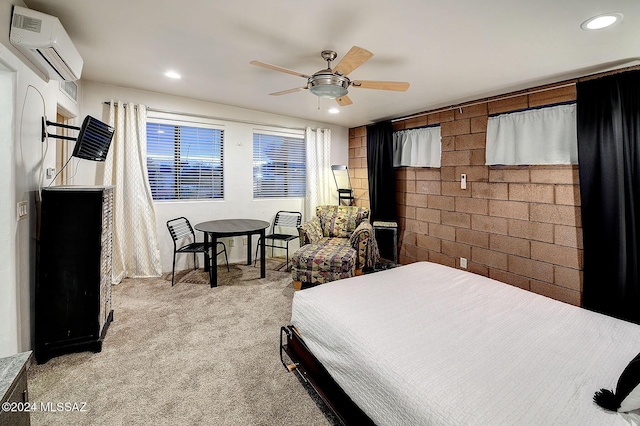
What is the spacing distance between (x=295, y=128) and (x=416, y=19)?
10.3 feet

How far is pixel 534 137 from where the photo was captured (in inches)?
118

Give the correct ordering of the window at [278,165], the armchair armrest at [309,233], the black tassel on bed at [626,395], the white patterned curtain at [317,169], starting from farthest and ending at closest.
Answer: the white patterned curtain at [317,169]
the window at [278,165]
the armchair armrest at [309,233]
the black tassel on bed at [626,395]

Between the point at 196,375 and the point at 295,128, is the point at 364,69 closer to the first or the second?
the point at 295,128

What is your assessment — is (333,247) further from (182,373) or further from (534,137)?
(534,137)

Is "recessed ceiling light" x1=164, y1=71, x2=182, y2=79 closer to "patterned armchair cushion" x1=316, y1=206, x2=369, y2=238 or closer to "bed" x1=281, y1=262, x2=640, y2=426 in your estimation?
"patterned armchair cushion" x1=316, y1=206, x2=369, y2=238

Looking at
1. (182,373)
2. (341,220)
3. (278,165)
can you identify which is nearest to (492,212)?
(341,220)

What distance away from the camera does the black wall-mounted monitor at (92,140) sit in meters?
1.95

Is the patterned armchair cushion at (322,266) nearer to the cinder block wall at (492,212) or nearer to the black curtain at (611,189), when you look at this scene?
the cinder block wall at (492,212)

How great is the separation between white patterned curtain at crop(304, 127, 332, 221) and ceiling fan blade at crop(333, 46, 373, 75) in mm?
2715

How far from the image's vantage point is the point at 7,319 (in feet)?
5.29

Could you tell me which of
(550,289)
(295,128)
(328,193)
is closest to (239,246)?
(328,193)

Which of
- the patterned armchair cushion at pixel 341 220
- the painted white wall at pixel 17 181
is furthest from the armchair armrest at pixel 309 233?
the painted white wall at pixel 17 181

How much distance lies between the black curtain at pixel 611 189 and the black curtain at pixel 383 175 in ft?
7.69

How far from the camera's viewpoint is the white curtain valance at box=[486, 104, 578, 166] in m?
2.77
